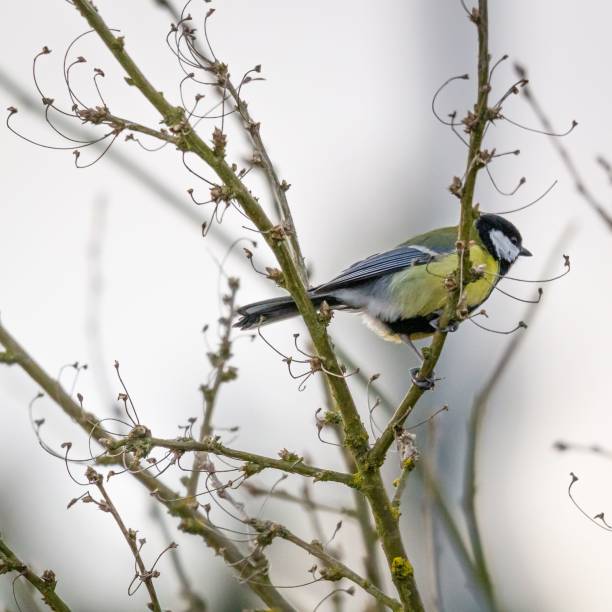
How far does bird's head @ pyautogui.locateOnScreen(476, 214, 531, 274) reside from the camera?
480cm

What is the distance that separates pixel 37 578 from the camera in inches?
85.9

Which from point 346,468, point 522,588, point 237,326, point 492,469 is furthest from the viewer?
point 492,469

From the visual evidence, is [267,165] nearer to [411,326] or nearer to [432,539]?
[432,539]

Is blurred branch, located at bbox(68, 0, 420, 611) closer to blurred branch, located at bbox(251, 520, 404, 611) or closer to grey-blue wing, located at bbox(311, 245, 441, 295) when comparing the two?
blurred branch, located at bbox(251, 520, 404, 611)

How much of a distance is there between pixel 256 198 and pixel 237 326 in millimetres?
1104

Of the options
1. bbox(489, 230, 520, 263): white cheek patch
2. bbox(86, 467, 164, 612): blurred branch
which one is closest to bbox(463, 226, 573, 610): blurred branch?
bbox(86, 467, 164, 612): blurred branch

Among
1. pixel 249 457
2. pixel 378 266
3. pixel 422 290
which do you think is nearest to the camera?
pixel 249 457

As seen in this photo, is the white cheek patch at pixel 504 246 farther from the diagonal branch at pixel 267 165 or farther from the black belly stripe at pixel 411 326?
the diagonal branch at pixel 267 165

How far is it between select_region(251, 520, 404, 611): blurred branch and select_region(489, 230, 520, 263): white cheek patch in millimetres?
2692

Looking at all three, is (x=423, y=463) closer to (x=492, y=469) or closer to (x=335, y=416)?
(x=335, y=416)

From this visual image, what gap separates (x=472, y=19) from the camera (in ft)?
6.77

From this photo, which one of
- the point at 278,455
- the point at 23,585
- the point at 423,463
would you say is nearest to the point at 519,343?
the point at 423,463

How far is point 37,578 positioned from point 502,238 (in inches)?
127

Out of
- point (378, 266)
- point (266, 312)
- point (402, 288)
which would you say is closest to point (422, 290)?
point (402, 288)
